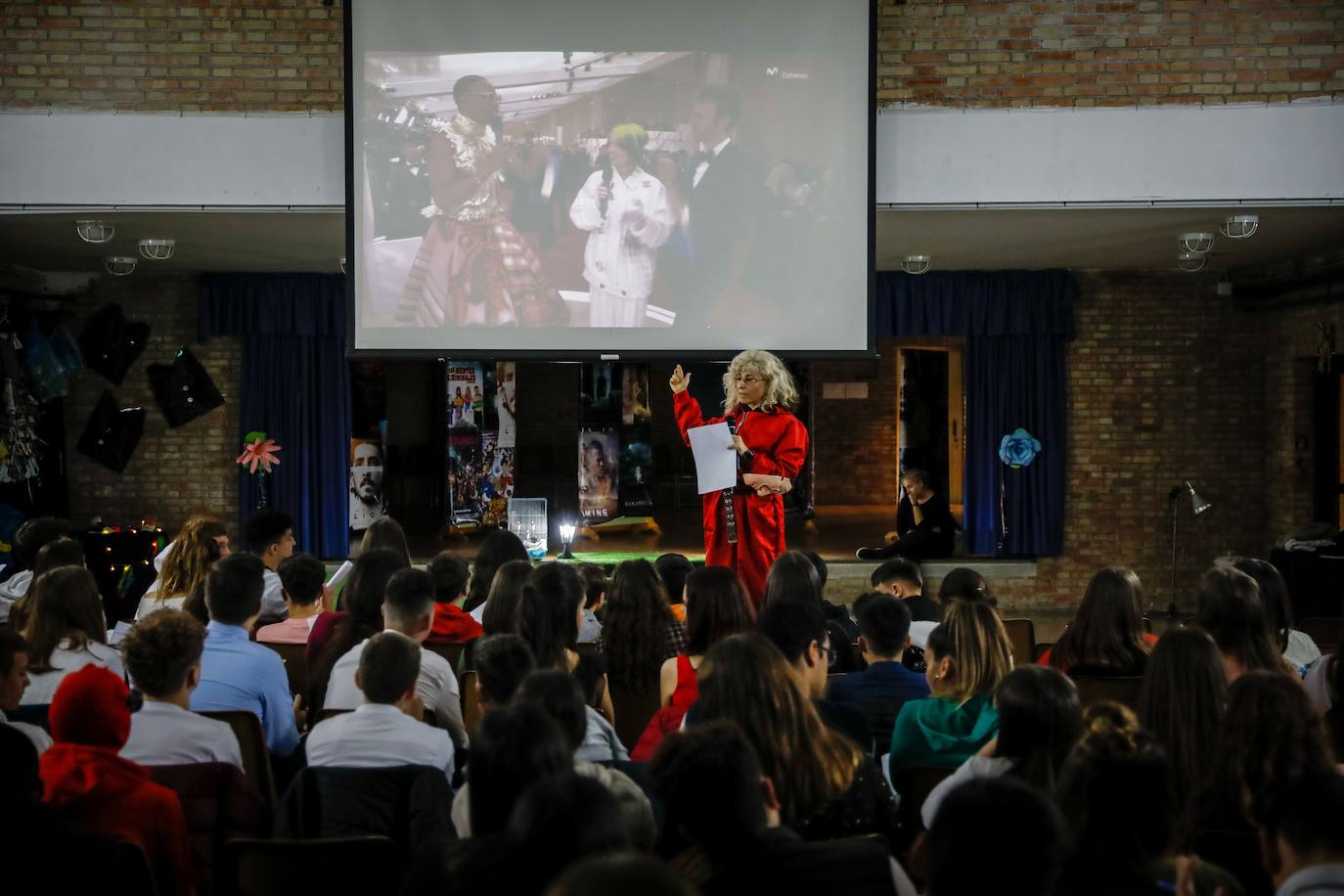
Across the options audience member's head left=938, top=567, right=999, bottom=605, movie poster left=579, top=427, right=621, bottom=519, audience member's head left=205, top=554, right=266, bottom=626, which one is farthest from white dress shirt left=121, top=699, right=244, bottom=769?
movie poster left=579, top=427, right=621, bottom=519

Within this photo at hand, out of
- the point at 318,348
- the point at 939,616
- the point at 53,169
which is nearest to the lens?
the point at 939,616

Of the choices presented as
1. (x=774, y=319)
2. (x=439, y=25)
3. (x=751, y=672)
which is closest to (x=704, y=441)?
(x=774, y=319)

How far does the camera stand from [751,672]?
2.46m

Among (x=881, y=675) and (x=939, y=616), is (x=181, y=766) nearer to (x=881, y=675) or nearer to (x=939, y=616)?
(x=881, y=675)

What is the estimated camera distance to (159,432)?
380 inches

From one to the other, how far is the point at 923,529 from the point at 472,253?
4.65 meters

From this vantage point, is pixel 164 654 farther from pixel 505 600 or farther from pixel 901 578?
pixel 901 578

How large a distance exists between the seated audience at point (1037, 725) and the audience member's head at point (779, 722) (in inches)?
9.8

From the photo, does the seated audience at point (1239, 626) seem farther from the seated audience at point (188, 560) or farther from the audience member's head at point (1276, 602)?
the seated audience at point (188, 560)

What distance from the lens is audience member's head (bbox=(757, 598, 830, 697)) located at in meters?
3.17

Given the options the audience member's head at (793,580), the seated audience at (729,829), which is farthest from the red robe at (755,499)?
the seated audience at (729,829)

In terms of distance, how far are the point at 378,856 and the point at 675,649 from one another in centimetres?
172

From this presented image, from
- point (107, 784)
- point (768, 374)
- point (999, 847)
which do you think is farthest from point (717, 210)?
point (999, 847)

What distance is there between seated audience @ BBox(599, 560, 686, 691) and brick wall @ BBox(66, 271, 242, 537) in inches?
263
